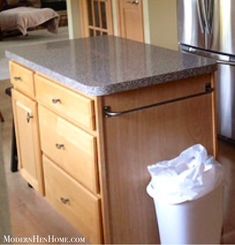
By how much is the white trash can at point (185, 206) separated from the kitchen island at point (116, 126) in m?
0.10

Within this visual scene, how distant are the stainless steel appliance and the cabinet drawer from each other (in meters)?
1.60

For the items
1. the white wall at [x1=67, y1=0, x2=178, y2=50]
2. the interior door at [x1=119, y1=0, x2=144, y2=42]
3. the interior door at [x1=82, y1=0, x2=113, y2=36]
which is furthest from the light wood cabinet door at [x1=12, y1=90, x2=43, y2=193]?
the interior door at [x1=82, y1=0, x2=113, y2=36]

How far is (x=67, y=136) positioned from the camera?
8.07 ft

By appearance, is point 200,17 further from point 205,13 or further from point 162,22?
point 162,22

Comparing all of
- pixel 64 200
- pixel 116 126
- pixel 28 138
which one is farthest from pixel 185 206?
pixel 28 138

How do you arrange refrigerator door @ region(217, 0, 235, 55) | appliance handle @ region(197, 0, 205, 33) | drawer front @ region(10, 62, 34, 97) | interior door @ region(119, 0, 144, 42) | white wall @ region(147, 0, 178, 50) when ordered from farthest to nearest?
interior door @ region(119, 0, 144, 42)
white wall @ region(147, 0, 178, 50)
appliance handle @ region(197, 0, 205, 33)
refrigerator door @ region(217, 0, 235, 55)
drawer front @ region(10, 62, 34, 97)

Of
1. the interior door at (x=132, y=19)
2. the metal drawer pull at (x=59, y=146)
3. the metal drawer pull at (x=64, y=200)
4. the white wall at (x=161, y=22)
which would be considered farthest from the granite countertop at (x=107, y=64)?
the interior door at (x=132, y=19)

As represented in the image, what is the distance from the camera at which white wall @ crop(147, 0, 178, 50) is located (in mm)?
4875

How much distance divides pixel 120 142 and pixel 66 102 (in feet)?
1.16

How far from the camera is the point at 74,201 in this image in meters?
2.52

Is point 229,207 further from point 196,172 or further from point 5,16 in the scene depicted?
point 5,16

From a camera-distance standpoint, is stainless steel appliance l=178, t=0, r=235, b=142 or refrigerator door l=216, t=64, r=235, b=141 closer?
stainless steel appliance l=178, t=0, r=235, b=142

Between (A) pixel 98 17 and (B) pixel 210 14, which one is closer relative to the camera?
(B) pixel 210 14

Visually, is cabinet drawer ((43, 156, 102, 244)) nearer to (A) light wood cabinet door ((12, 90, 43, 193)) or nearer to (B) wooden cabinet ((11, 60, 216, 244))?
(B) wooden cabinet ((11, 60, 216, 244))
